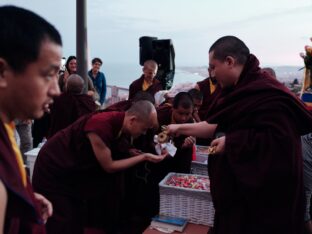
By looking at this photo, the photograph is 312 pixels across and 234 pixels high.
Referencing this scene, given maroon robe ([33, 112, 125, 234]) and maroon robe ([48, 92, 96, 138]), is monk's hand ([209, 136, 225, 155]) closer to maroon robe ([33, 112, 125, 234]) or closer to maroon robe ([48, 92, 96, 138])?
maroon robe ([33, 112, 125, 234])

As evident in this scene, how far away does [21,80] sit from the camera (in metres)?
0.85

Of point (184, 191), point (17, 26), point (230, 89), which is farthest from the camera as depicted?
point (184, 191)

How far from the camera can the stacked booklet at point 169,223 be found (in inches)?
91.0

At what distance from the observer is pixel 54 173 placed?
230cm

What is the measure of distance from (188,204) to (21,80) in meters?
1.78

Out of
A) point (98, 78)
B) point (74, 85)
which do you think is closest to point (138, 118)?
point (74, 85)

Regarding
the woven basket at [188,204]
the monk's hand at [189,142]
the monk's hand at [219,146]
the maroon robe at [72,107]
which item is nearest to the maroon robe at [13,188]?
the monk's hand at [219,146]

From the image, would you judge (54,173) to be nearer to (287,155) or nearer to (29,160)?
(29,160)

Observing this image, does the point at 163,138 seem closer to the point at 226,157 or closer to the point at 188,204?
the point at 188,204

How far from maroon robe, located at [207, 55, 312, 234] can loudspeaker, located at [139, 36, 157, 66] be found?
4.26m

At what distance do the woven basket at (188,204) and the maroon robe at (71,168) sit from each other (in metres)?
0.48

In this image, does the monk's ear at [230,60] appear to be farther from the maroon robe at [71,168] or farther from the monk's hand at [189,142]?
the monk's hand at [189,142]

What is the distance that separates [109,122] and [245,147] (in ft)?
2.73

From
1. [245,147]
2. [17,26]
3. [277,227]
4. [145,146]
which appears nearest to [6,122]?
[17,26]
